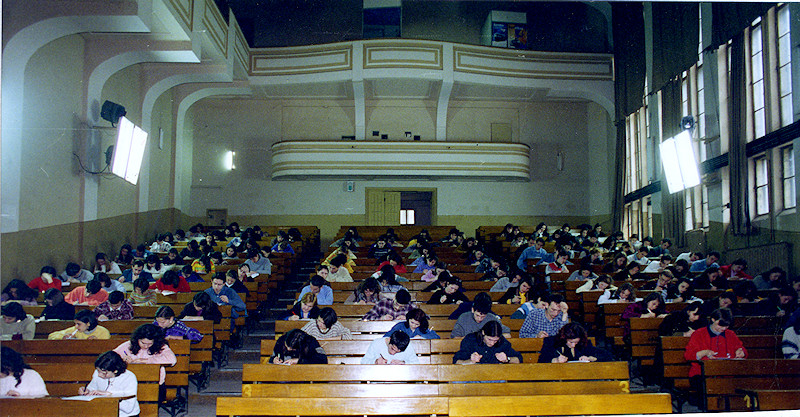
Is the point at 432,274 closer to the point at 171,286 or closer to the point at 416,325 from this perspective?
the point at 171,286

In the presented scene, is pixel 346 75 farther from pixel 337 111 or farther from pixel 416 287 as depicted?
pixel 416 287

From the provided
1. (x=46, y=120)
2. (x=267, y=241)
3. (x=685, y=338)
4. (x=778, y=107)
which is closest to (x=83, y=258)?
(x=46, y=120)

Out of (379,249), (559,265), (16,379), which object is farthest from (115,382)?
(379,249)

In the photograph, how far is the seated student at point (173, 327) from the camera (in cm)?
509

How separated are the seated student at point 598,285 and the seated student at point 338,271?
2.66 metres

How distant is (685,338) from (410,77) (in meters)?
8.54

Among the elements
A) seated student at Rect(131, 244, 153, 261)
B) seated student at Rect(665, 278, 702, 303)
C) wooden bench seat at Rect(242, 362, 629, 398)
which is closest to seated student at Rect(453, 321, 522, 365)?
wooden bench seat at Rect(242, 362, 629, 398)

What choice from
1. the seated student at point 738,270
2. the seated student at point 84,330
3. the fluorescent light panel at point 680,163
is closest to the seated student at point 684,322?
the seated student at point 738,270

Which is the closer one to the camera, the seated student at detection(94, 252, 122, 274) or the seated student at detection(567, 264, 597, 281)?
the seated student at detection(567, 264, 597, 281)

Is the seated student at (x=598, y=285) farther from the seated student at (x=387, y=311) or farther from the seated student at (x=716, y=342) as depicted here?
the seated student at (x=387, y=311)

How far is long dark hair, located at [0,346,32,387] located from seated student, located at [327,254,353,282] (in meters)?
3.88

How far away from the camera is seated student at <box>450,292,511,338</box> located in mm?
5199

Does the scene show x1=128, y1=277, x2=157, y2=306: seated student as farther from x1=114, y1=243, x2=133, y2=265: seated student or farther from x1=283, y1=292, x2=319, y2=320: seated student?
x1=114, y1=243, x2=133, y2=265: seated student

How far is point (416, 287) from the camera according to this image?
25.3 feet
